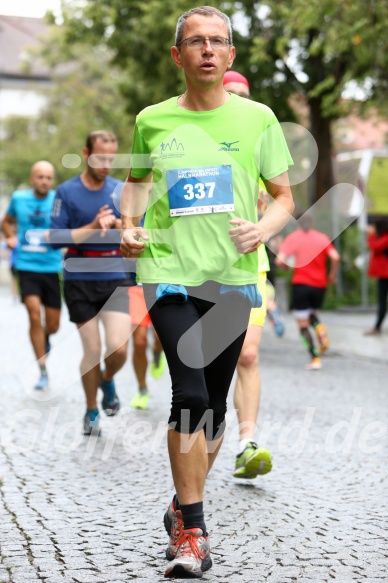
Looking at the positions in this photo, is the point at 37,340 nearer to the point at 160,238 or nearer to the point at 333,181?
the point at 160,238

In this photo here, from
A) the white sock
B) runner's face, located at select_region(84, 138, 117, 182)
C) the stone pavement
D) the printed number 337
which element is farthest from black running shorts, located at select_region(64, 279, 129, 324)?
the printed number 337

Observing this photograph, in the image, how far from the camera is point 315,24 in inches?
569

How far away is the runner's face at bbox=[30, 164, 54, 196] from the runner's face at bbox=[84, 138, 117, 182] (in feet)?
8.69

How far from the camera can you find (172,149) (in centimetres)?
422

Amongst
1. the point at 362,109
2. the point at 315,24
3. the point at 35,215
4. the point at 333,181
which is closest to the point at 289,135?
the point at 362,109

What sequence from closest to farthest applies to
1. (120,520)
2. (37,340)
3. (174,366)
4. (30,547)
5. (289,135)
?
(174,366)
(30,547)
(120,520)
(37,340)
(289,135)

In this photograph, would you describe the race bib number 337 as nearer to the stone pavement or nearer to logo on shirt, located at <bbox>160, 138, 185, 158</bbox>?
logo on shirt, located at <bbox>160, 138, 185, 158</bbox>

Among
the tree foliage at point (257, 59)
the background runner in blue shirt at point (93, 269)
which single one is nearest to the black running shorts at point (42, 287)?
the background runner in blue shirt at point (93, 269)

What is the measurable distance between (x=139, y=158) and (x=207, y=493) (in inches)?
75.6

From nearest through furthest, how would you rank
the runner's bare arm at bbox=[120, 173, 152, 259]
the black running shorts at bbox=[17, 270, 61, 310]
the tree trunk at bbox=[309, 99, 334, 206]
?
the runner's bare arm at bbox=[120, 173, 152, 259] → the black running shorts at bbox=[17, 270, 61, 310] → the tree trunk at bbox=[309, 99, 334, 206]

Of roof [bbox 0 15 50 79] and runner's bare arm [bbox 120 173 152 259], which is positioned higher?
roof [bbox 0 15 50 79]

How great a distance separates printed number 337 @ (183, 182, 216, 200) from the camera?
13.7 ft

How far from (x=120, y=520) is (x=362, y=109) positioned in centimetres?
1605

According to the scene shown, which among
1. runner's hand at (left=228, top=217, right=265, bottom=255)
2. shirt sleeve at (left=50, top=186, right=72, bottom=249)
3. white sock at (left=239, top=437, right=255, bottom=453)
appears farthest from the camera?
shirt sleeve at (left=50, top=186, right=72, bottom=249)
